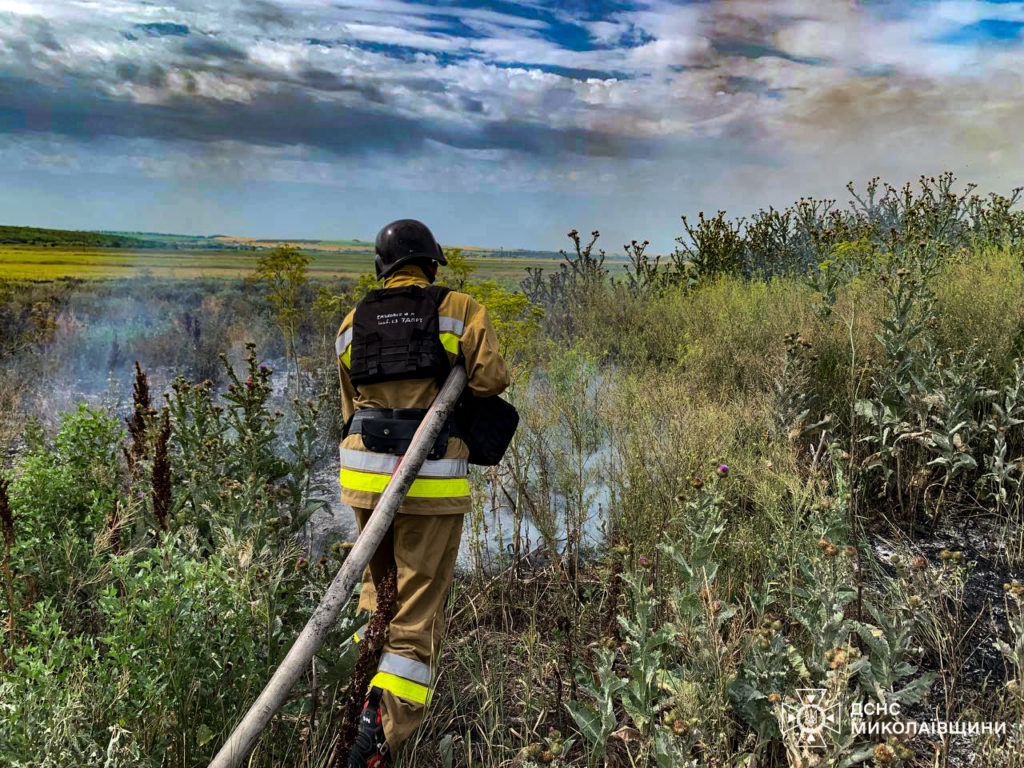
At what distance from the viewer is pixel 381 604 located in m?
1.85

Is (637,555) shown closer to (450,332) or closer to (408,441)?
(408,441)

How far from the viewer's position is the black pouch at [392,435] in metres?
2.82

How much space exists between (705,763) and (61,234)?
159 ft

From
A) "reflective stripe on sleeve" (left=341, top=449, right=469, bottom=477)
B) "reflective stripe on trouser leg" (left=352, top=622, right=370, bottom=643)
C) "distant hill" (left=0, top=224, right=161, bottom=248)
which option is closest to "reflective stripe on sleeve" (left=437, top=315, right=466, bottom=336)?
"reflective stripe on sleeve" (left=341, top=449, right=469, bottom=477)

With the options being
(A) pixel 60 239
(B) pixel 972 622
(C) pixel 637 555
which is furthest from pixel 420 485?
(A) pixel 60 239

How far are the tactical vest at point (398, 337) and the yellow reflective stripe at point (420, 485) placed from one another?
435mm

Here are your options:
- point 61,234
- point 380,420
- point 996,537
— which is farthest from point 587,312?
point 61,234

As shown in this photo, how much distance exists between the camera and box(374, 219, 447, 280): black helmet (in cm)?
316

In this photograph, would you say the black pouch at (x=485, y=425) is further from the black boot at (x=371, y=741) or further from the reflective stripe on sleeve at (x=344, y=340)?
the black boot at (x=371, y=741)

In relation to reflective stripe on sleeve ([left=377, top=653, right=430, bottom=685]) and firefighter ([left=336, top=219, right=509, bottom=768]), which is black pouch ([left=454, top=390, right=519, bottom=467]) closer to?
Result: firefighter ([left=336, top=219, right=509, bottom=768])

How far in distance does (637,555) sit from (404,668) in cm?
138

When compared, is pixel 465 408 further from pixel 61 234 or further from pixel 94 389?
pixel 61 234

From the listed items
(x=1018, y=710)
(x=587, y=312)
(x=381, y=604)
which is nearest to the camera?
(x=381, y=604)

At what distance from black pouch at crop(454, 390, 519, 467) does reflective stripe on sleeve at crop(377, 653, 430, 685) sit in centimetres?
88
